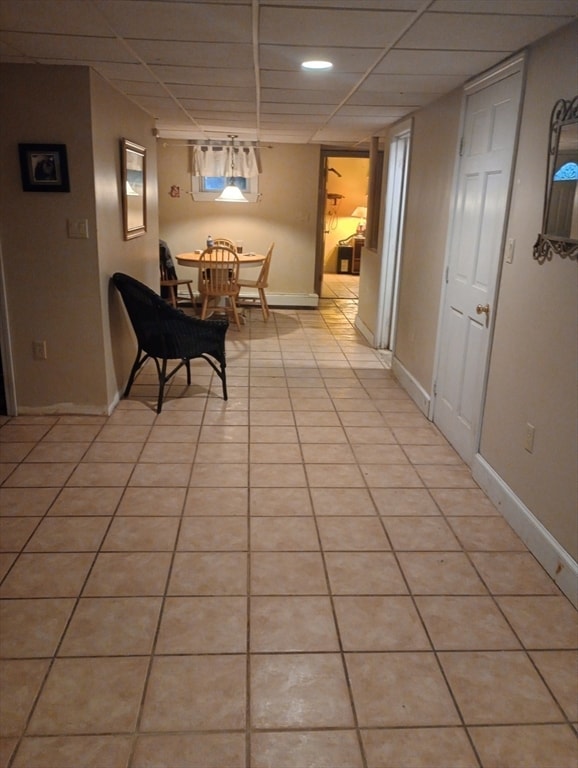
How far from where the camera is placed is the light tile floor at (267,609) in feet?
5.55

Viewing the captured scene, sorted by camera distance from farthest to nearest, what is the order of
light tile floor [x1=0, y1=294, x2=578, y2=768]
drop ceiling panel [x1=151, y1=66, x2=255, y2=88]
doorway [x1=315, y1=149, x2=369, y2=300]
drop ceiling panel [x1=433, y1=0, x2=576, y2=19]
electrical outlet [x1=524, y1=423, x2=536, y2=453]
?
1. doorway [x1=315, y1=149, x2=369, y2=300]
2. drop ceiling panel [x1=151, y1=66, x2=255, y2=88]
3. electrical outlet [x1=524, y1=423, x2=536, y2=453]
4. drop ceiling panel [x1=433, y1=0, x2=576, y2=19]
5. light tile floor [x1=0, y1=294, x2=578, y2=768]

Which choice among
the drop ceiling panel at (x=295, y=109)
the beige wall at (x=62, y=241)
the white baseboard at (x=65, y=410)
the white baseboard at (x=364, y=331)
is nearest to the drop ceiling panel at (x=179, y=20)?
the beige wall at (x=62, y=241)

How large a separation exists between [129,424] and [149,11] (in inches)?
93.5

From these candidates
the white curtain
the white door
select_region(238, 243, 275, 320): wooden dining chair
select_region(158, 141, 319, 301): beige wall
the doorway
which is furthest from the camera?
the doorway

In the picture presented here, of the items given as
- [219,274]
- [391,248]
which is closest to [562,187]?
[391,248]

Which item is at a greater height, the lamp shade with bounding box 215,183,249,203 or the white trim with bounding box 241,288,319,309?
the lamp shade with bounding box 215,183,249,203

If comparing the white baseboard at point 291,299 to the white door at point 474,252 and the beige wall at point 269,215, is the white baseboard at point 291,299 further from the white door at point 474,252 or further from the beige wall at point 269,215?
the white door at point 474,252

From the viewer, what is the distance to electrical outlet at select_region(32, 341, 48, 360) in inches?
153

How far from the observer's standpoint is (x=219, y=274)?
22.1ft

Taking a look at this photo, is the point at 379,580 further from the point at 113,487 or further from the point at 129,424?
the point at 129,424

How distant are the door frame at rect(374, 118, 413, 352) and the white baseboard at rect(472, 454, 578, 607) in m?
2.49

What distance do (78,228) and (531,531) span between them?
9.79 feet

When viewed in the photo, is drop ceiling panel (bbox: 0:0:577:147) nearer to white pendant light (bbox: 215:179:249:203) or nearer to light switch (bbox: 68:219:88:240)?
light switch (bbox: 68:219:88:240)

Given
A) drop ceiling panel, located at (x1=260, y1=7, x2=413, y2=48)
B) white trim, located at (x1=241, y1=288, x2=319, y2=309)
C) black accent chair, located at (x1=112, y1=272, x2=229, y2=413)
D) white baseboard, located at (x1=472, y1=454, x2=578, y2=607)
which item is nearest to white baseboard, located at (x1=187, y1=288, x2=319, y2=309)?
white trim, located at (x1=241, y1=288, x2=319, y2=309)
